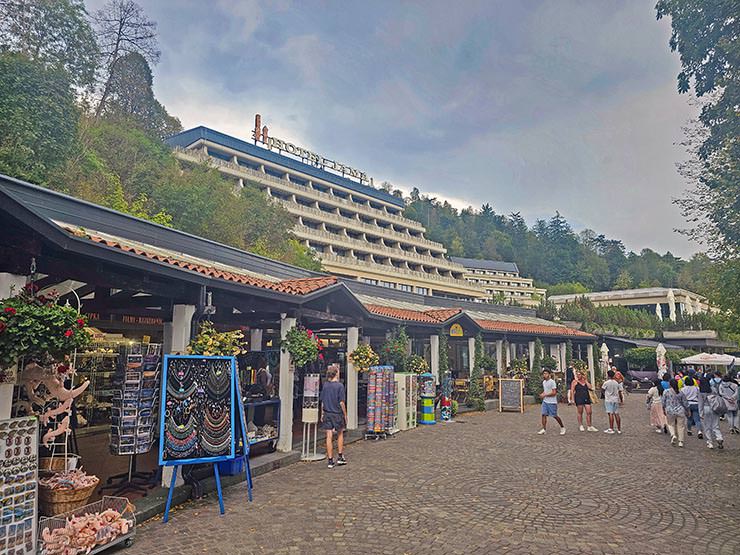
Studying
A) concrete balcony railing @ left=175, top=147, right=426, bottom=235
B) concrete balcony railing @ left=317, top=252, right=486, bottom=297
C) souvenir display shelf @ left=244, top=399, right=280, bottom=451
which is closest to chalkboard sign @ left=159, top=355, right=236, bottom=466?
souvenir display shelf @ left=244, top=399, right=280, bottom=451

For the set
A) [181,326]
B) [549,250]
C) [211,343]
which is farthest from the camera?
[549,250]

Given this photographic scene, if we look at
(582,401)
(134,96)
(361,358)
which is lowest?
(582,401)

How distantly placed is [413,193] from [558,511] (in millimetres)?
108007

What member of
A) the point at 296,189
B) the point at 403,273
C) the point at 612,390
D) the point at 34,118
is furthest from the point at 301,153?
the point at 612,390

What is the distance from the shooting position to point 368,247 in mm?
56281

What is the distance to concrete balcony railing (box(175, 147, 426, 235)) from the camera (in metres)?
44.4

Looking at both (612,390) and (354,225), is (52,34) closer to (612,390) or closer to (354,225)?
(612,390)

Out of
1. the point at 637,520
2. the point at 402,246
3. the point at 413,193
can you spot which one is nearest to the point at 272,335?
the point at 637,520

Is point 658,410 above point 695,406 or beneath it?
beneath

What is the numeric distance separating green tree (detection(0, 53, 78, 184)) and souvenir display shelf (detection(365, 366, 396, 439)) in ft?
45.1

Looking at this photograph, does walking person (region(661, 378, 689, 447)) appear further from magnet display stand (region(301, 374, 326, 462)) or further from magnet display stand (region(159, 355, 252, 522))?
magnet display stand (region(159, 355, 252, 522))

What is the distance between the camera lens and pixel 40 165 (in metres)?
17.0

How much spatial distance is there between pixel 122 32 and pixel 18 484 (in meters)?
29.6

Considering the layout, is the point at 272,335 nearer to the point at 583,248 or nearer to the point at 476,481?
the point at 476,481
